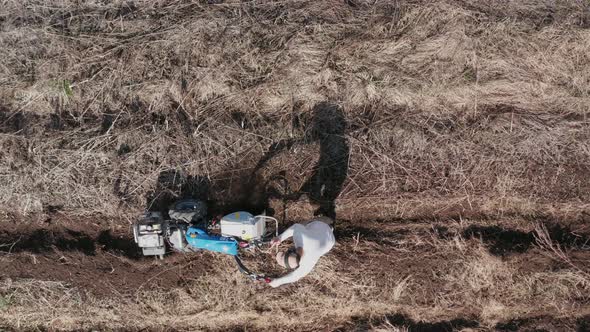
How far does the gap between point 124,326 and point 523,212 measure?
201 inches

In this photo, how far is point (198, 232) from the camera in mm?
4801

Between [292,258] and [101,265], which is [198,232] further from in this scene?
[101,265]

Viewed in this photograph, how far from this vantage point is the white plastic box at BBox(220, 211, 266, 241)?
15.2 feet

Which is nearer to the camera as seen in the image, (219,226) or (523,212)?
(219,226)

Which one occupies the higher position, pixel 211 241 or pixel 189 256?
pixel 211 241

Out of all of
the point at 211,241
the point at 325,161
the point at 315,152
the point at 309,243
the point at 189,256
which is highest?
the point at 315,152

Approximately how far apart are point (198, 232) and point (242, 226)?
0.53 m

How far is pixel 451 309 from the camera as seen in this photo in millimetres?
5375

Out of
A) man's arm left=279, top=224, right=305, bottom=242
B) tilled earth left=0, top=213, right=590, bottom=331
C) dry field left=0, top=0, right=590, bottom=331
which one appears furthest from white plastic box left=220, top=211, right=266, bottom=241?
tilled earth left=0, top=213, right=590, bottom=331

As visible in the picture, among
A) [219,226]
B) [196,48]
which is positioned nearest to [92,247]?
[219,226]

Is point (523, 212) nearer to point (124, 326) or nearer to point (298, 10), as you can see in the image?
point (298, 10)

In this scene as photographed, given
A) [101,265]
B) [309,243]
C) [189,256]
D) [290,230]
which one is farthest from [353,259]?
[101,265]

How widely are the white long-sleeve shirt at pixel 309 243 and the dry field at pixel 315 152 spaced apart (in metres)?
0.89

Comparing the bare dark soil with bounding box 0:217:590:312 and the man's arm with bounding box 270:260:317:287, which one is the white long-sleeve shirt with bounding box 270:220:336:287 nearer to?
the man's arm with bounding box 270:260:317:287
